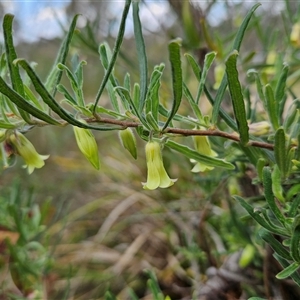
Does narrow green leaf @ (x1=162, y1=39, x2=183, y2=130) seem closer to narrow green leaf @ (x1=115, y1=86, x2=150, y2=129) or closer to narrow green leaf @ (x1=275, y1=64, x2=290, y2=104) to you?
narrow green leaf @ (x1=115, y1=86, x2=150, y2=129)

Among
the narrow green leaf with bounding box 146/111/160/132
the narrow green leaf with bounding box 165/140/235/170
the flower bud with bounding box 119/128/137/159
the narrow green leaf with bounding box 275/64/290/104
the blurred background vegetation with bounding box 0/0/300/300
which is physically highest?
the narrow green leaf with bounding box 275/64/290/104

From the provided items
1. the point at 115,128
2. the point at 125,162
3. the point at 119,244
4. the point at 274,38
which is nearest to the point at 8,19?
the point at 115,128

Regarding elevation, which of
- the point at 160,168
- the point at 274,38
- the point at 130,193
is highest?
the point at 274,38

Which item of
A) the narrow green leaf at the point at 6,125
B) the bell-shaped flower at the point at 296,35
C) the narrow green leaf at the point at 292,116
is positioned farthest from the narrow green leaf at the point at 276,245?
the bell-shaped flower at the point at 296,35

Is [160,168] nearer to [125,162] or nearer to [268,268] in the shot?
[268,268]

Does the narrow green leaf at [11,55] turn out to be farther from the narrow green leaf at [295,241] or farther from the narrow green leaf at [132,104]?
the narrow green leaf at [295,241]

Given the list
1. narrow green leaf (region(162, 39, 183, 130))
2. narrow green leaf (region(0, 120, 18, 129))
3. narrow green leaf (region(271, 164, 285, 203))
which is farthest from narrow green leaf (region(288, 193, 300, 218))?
narrow green leaf (region(0, 120, 18, 129))

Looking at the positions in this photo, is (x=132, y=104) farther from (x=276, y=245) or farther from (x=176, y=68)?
(x=276, y=245)
